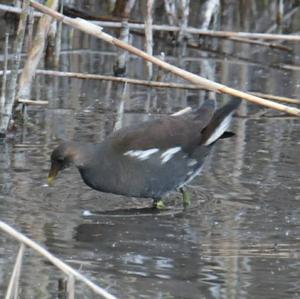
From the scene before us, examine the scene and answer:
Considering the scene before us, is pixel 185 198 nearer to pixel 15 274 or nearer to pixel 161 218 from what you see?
pixel 161 218

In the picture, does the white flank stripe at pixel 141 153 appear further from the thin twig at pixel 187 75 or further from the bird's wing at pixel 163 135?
the thin twig at pixel 187 75

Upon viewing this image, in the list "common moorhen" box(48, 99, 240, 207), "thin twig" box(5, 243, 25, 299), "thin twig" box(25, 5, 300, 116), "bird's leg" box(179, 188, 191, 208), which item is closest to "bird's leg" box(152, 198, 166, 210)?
"common moorhen" box(48, 99, 240, 207)

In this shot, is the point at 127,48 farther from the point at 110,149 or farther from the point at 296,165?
the point at 296,165

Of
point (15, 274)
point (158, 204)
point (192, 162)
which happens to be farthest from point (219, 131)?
point (15, 274)

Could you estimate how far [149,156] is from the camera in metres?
5.48

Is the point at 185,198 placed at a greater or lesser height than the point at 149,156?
lesser

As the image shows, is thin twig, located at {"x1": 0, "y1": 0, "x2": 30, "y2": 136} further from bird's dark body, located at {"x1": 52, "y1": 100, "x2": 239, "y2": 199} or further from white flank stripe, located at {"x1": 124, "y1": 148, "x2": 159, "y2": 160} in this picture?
white flank stripe, located at {"x1": 124, "y1": 148, "x2": 159, "y2": 160}

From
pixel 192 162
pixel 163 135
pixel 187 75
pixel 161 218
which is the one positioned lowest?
pixel 161 218

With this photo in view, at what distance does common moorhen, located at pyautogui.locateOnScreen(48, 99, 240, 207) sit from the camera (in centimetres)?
540

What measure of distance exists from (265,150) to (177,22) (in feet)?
12.3

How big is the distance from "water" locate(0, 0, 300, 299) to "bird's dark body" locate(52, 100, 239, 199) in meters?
0.14

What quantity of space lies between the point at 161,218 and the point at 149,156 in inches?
12.7

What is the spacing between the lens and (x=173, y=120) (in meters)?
5.67

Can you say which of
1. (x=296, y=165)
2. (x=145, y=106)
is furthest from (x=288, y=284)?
(x=145, y=106)
